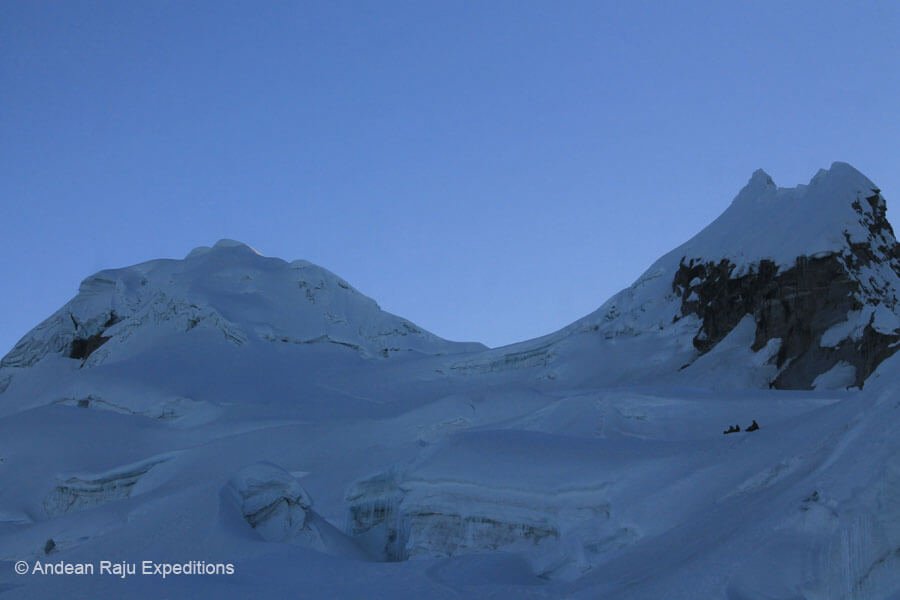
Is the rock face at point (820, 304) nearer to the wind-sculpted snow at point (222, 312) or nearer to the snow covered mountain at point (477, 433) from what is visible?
the snow covered mountain at point (477, 433)

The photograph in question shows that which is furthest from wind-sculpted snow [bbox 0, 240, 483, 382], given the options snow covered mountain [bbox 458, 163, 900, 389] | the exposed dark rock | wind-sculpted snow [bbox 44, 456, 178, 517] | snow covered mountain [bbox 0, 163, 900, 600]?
wind-sculpted snow [bbox 44, 456, 178, 517]

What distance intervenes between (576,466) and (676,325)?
24859mm

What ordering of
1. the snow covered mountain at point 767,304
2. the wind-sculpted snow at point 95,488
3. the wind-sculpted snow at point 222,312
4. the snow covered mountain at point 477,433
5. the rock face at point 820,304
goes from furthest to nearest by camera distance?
the wind-sculpted snow at point 222,312 < the wind-sculpted snow at point 95,488 < the snow covered mountain at point 767,304 < the rock face at point 820,304 < the snow covered mountain at point 477,433

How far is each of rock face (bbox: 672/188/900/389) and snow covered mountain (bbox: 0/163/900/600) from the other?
10cm

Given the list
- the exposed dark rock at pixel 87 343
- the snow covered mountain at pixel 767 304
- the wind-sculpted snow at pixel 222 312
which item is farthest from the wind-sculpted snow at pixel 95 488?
the exposed dark rock at pixel 87 343

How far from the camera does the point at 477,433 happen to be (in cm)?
2061

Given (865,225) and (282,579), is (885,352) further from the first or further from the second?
(282,579)

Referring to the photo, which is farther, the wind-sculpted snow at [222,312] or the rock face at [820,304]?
the wind-sculpted snow at [222,312]

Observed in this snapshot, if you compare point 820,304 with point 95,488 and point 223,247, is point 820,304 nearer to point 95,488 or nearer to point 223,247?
point 95,488

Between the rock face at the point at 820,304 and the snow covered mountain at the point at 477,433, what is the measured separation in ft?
0.32

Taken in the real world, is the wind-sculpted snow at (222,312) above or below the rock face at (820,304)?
above

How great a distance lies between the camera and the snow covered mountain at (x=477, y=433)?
1373 centimetres

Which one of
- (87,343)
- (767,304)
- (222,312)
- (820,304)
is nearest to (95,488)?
(222,312)

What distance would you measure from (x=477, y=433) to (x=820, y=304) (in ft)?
64.2
